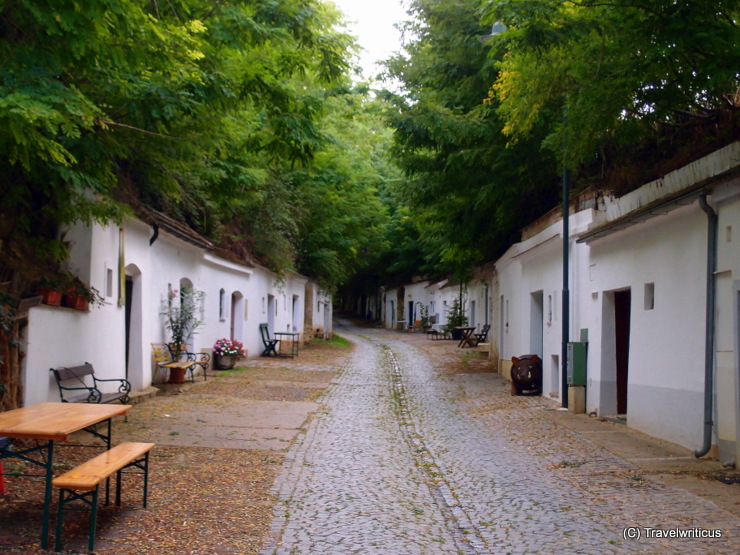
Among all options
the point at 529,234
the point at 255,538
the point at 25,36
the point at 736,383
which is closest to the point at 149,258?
the point at 25,36

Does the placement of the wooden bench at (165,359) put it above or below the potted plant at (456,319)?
below

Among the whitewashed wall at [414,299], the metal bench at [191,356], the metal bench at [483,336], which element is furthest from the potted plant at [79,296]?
the whitewashed wall at [414,299]

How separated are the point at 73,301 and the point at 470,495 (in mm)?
6243

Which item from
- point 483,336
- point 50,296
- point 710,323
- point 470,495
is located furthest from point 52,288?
point 483,336

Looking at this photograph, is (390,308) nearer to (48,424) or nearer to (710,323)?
(710,323)

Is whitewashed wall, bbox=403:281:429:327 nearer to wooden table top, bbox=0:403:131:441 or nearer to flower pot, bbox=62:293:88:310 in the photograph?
flower pot, bbox=62:293:88:310

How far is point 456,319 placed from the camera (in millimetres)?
35125

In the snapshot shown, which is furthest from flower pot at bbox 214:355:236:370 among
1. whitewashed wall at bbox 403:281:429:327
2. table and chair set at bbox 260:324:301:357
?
whitewashed wall at bbox 403:281:429:327

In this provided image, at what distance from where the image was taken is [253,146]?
415 inches

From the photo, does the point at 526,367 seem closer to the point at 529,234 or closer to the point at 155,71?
the point at 529,234

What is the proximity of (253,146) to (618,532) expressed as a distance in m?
7.31

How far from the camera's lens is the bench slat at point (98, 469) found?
192 inches

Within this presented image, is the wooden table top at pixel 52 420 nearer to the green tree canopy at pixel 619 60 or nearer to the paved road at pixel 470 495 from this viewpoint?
the paved road at pixel 470 495

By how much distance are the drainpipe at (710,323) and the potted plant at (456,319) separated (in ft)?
85.9
